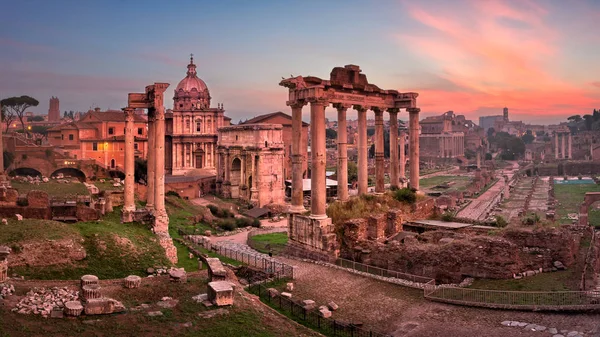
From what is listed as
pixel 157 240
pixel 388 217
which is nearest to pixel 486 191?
pixel 388 217

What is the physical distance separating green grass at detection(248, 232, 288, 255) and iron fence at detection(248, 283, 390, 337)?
7195 millimetres

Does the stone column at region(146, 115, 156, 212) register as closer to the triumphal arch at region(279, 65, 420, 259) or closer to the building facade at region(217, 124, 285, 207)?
the triumphal arch at region(279, 65, 420, 259)

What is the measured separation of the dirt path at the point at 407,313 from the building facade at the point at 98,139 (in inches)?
1773

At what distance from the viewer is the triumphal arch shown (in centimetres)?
2175

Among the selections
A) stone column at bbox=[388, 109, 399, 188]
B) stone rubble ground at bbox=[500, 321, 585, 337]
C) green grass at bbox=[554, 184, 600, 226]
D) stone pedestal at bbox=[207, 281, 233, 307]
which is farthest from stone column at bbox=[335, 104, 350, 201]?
green grass at bbox=[554, 184, 600, 226]

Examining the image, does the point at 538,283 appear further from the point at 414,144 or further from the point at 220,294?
the point at 414,144

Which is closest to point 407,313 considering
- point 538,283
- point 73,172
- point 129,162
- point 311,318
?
point 311,318

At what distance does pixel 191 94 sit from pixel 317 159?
4556cm

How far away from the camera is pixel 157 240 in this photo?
2069 cm

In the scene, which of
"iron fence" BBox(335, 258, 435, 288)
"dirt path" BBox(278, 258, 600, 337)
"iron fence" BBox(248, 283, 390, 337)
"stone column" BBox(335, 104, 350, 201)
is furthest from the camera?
"stone column" BBox(335, 104, 350, 201)

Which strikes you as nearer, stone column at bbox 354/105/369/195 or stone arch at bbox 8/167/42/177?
stone column at bbox 354/105/369/195

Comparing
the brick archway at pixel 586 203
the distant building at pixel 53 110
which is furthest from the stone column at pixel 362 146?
the distant building at pixel 53 110

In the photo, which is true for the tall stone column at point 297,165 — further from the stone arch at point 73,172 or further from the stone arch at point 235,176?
the stone arch at point 73,172

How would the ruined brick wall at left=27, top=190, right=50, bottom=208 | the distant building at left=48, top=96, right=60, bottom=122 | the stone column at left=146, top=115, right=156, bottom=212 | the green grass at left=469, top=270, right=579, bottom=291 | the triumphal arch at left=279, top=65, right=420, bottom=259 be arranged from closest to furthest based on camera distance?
the green grass at left=469, top=270, right=579, bottom=291 < the triumphal arch at left=279, top=65, right=420, bottom=259 < the ruined brick wall at left=27, top=190, right=50, bottom=208 < the stone column at left=146, top=115, right=156, bottom=212 < the distant building at left=48, top=96, right=60, bottom=122
